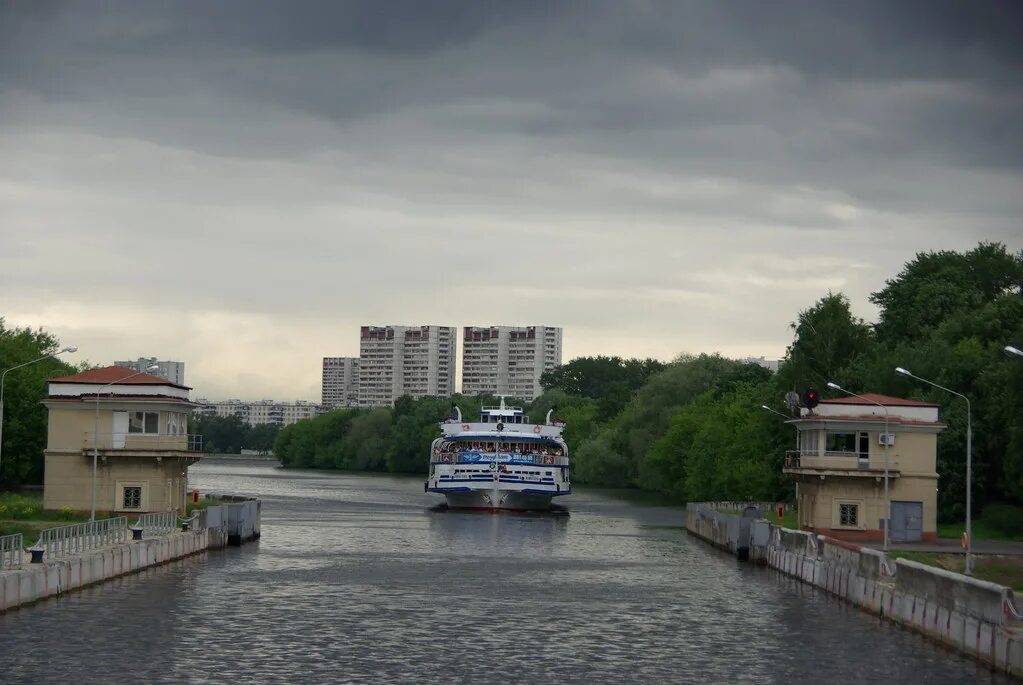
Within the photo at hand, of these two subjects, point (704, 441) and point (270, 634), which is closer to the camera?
point (270, 634)

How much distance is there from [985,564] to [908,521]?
1582cm

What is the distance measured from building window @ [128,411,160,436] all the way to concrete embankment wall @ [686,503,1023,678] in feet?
106

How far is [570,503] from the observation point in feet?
445

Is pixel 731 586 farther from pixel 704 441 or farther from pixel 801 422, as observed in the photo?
pixel 704 441

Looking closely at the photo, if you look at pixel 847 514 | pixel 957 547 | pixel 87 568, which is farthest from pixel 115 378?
pixel 957 547

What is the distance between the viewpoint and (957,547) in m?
70.2

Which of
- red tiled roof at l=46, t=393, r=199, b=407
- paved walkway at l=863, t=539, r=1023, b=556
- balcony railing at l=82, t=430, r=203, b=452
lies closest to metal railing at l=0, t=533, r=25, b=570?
balcony railing at l=82, t=430, r=203, b=452

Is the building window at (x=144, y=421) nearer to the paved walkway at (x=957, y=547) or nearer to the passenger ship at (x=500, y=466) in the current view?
the paved walkway at (x=957, y=547)

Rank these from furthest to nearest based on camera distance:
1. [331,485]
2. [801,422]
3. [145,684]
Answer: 1. [331,485]
2. [801,422]
3. [145,684]

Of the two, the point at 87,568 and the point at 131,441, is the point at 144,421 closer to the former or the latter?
the point at 131,441

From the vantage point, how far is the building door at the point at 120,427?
7906 centimetres

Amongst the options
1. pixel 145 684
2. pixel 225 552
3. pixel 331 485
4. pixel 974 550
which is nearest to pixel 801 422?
pixel 974 550

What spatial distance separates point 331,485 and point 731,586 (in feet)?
408

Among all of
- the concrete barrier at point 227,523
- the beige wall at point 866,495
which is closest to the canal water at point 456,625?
the concrete barrier at point 227,523
